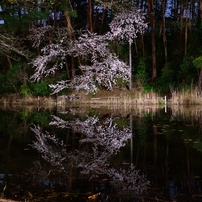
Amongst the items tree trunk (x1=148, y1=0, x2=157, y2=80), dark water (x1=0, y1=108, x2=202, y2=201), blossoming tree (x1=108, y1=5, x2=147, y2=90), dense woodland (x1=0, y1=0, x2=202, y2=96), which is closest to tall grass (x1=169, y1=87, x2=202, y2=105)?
dense woodland (x1=0, y1=0, x2=202, y2=96)

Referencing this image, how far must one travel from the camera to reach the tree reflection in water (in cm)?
514

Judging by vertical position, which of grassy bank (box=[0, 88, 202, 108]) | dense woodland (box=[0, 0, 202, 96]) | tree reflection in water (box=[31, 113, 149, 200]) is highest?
dense woodland (box=[0, 0, 202, 96])

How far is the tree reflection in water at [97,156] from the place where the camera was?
514 centimetres

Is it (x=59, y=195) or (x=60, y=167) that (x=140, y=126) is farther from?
(x=59, y=195)

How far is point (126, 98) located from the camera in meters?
23.5

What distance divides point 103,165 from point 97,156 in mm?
738

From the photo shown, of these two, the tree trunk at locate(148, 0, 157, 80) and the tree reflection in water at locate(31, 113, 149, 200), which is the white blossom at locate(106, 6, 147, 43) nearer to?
the tree trunk at locate(148, 0, 157, 80)

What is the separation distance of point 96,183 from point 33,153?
280 centimetres

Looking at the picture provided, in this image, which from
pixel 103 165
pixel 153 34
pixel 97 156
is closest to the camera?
pixel 103 165

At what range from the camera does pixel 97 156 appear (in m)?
6.97

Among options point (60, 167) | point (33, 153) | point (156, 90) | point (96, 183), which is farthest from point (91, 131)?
point (156, 90)

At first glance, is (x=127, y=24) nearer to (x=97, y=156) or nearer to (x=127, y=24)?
(x=127, y=24)

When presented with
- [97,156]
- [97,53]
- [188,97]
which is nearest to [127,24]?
[97,53]

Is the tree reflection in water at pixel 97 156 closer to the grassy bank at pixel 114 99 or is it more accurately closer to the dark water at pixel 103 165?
the dark water at pixel 103 165
